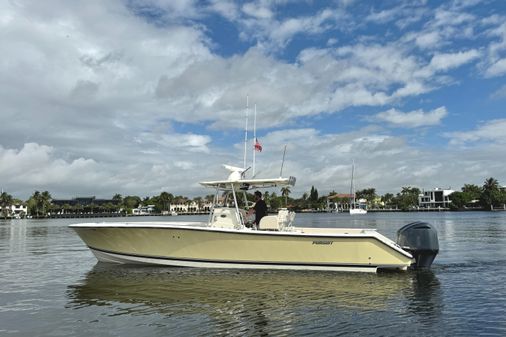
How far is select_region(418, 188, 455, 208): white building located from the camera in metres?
175

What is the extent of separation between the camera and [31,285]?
12.3 metres

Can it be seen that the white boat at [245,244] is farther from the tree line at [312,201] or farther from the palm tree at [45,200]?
the palm tree at [45,200]

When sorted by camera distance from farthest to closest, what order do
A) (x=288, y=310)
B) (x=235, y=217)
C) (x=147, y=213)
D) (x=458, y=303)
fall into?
(x=147, y=213)
(x=235, y=217)
(x=458, y=303)
(x=288, y=310)

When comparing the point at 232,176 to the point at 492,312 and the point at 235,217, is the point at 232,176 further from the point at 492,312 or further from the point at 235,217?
the point at 492,312

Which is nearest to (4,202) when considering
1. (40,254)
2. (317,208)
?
(317,208)

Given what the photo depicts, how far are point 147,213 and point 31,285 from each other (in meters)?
179

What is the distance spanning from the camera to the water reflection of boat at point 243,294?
8.88m

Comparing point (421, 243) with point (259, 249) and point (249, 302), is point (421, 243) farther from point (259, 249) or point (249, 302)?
point (249, 302)

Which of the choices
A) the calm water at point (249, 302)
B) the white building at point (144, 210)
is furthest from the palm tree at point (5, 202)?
the calm water at point (249, 302)

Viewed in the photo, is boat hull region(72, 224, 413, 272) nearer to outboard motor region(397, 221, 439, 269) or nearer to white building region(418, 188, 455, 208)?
outboard motor region(397, 221, 439, 269)

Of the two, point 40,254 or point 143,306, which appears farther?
point 40,254

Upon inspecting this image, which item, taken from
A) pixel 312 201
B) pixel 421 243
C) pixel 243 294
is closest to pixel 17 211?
pixel 312 201

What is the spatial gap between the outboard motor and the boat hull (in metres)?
0.57

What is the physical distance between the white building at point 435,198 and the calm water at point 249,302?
17286 cm
